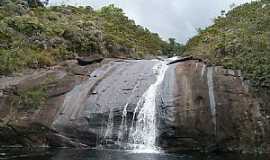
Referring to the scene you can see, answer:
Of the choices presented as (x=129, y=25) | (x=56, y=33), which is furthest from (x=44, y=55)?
(x=129, y=25)

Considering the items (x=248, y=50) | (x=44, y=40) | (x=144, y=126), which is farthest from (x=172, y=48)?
(x=144, y=126)

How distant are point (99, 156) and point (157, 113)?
501cm

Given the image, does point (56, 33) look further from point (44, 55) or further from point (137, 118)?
point (137, 118)

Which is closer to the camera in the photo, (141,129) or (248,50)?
(141,129)

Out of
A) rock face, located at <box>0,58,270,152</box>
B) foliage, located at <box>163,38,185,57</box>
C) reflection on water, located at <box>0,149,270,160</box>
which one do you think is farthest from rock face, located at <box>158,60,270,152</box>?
foliage, located at <box>163,38,185,57</box>

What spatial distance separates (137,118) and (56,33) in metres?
14.3

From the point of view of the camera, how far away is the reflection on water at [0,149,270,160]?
23.2 metres

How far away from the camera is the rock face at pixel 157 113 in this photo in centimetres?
2647

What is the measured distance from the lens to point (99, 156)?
23.5 m

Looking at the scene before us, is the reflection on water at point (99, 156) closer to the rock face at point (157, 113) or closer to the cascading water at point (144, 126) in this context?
the rock face at point (157, 113)

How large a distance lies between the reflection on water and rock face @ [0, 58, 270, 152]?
152cm

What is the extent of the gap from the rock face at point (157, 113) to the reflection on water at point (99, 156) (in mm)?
1518

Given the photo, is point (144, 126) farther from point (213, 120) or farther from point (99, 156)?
point (99, 156)

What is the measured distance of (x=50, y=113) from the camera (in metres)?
28.7
